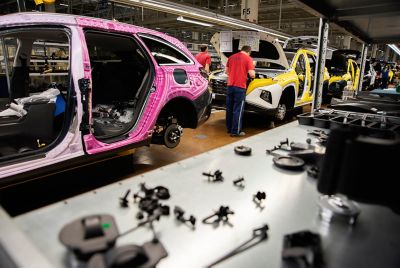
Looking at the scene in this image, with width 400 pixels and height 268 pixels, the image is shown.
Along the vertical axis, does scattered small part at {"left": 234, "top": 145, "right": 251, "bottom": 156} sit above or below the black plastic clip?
above

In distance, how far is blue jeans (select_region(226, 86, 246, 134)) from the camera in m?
5.19

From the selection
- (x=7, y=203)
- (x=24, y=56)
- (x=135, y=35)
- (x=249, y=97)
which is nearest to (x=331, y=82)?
(x=249, y=97)

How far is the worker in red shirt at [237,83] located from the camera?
5016 millimetres

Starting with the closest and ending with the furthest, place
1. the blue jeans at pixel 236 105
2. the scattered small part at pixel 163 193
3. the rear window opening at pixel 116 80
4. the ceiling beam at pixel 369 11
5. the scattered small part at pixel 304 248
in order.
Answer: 1. the scattered small part at pixel 304 248
2. the scattered small part at pixel 163 193
3. the ceiling beam at pixel 369 11
4. the rear window opening at pixel 116 80
5. the blue jeans at pixel 236 105

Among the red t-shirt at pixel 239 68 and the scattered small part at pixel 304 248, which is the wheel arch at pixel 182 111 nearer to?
the red t-shirt at pixel 239 68

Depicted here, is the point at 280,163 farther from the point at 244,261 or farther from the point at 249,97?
the point at 249,97

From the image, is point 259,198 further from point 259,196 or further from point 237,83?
point 237,83

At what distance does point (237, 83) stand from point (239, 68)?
280 mm

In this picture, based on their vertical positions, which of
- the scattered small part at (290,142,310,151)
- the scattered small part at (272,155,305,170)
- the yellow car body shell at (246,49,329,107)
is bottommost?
the scattered small part at (272,155,305,170)

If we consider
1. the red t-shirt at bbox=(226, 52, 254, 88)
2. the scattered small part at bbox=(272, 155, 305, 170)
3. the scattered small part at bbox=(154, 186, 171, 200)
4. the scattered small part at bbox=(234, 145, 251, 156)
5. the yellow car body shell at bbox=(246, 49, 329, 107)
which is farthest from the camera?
the yellow car body shell at bbox=(246, 49, 329, 107)

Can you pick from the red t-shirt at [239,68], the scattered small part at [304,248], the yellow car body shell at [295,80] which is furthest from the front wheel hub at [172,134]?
the scattered small part at [304,248]

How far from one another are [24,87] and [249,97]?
3.84 m

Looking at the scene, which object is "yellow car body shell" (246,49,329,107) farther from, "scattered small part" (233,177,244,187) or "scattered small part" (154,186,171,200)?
"scattered small part" (154,186,171,200)

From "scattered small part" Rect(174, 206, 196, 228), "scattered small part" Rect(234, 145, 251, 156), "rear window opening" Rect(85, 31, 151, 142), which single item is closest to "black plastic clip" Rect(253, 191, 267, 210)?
"scattered small part" Rect(174, 206, 196, 228)
